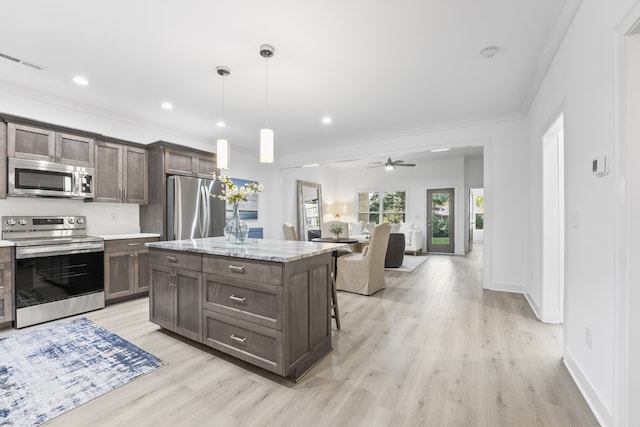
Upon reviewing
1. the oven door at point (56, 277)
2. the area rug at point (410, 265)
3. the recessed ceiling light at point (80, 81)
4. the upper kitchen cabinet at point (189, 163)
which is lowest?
the area rug at point (410, 265)

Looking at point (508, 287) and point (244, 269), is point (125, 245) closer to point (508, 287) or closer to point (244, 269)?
point (244, 269)

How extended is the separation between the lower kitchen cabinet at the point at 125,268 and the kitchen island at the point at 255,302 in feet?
4.92

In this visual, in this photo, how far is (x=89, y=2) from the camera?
197 cm

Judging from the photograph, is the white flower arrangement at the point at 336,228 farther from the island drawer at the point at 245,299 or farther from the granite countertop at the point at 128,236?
the island drawer at the point at 245,299

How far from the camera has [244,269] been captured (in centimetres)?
209

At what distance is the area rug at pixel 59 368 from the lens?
1.72 m

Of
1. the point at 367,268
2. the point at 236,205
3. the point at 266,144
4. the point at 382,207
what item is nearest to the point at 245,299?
the point at 236,205

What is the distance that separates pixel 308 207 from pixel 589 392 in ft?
24.1

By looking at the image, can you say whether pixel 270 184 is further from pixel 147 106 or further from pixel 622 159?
pixel 622 159

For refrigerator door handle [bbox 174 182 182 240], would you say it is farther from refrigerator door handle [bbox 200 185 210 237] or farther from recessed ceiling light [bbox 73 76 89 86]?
recessed ceiling light [bbox 73 76 89 86]

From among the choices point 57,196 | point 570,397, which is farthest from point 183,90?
point 570,397

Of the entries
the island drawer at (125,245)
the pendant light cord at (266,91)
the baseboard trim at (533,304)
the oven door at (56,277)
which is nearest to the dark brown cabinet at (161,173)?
the island drawer at (125,245)

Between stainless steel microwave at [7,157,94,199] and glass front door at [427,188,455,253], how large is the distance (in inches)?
317

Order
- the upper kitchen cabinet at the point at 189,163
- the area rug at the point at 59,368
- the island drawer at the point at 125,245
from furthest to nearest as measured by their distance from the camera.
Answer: the upper kitchen cabinet at the point at 189,163 < the island drawer at the point at 125,245 < the area rug at the point at 59,368
